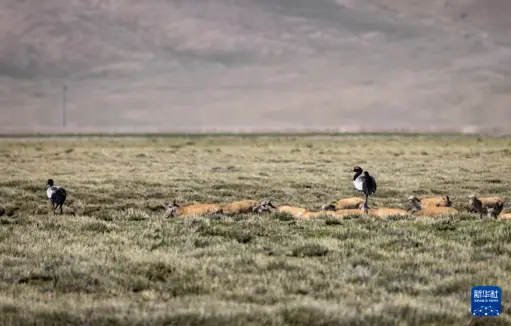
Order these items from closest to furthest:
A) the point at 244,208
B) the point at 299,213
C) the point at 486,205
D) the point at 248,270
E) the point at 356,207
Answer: the point at 248,270, the point at 299,213, the point at 486,205, the point at 244,208, the point at 356,207

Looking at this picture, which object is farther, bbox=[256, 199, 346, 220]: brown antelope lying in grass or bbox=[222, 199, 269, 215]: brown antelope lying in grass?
bbox=[222, 199, 269, 215]: brown antelope lying in grass

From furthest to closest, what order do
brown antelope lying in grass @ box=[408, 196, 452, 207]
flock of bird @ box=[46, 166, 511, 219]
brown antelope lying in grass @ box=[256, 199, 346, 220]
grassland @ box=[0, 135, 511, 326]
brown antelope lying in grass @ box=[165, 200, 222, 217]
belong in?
brown antelope lying in grass @ box=[408, 196, 452, 207]
brown antelope lying in grass @ box=[165, 200, 222, 217]
flock of bird @ box=[46, 166, 511, 219]
brown antelope lying in grass @ box=[256, 199, 346, 220]
grassland @ box=[0, 135, 511, 326]

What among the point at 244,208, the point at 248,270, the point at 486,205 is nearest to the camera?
the point at 248,270

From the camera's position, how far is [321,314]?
9.06 m

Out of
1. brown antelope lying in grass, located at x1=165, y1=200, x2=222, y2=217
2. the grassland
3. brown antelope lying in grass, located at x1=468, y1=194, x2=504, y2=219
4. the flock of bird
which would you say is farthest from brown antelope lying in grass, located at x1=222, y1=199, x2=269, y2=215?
brown antelope lying in grass, located at x1=468, y1=194, x2=504, y2=219

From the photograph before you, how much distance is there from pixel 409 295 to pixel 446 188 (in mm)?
21603

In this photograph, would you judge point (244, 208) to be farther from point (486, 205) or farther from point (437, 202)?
point (486, 205)

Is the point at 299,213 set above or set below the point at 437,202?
below

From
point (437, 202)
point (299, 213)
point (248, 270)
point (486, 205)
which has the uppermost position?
point (486, 205)

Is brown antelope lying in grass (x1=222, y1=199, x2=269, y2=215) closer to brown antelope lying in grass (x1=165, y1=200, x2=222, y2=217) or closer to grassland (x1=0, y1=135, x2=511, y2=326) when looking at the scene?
brown antelope lying in grass (x1=165, y1=200, x2=222, y2=217)

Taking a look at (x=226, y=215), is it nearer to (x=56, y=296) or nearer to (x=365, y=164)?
(x=56, y=296)

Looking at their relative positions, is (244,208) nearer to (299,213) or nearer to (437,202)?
(299,213)

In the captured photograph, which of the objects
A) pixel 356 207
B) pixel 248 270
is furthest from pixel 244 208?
pixel 248 270

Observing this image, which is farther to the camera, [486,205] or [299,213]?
[486,205]
